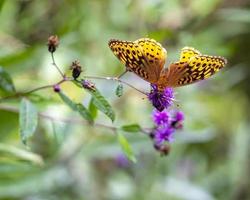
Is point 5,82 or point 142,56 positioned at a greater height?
point 5,82

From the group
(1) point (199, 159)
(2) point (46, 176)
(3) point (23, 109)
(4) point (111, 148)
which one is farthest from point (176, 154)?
(3) point (23, 109)

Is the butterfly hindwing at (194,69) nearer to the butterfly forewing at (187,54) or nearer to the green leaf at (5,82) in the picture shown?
the butterfly forewing at (187,54)

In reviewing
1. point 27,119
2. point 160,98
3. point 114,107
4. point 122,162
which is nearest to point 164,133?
point 160,98

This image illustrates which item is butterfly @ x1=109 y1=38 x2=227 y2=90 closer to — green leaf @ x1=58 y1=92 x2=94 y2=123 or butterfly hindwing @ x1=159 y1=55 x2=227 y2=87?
butterfly hindwing @ x1=159 y1=55 x2=227 y2=87

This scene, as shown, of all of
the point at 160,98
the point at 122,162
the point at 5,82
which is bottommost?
the point at 160,98

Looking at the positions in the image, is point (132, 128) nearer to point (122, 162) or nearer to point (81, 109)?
point (81, 109)

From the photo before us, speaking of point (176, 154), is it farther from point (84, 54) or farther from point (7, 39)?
point (7, 39)

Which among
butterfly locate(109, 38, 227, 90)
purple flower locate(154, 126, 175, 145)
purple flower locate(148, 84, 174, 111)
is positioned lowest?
purple flower locate(148, 84, 174, 111)

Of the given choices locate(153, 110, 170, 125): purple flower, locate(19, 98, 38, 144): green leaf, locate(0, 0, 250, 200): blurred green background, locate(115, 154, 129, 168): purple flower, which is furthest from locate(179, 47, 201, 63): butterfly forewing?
locate(115, 154, 129, 168): purple flower

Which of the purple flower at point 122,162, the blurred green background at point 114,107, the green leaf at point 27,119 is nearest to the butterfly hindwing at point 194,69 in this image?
the green leaf at point 27,119
